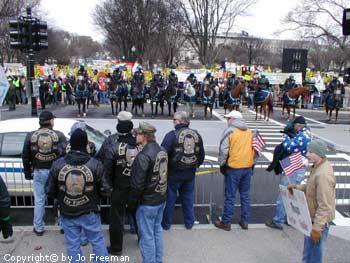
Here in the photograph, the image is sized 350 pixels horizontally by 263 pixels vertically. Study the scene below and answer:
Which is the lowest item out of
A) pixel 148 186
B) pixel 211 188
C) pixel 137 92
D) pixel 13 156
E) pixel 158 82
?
pixel 211 188

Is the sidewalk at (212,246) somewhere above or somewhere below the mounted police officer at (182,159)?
below

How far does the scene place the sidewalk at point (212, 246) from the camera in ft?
16.1

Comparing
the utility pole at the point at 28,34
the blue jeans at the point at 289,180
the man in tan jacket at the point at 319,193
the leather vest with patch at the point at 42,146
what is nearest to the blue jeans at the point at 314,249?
the man in tan jacket at the point at 319,193

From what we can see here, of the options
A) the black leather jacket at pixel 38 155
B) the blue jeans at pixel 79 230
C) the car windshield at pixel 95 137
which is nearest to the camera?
the blue jeans at pixel 79 230

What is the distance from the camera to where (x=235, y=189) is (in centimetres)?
572

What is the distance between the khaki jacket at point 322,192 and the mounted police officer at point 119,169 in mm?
2102

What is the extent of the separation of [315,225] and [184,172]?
2185 millimetres

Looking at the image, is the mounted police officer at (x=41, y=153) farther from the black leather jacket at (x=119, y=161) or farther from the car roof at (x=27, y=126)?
the car roof at (x=27, y=126)

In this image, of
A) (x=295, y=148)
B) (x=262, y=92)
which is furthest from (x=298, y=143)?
(x=262, y=92)

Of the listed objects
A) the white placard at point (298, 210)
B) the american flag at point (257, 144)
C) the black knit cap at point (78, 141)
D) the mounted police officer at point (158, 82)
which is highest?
the mounted police officer at point (158, 82)

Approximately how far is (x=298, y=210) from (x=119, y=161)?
2.16m

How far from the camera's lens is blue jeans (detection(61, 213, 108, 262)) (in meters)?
4.20

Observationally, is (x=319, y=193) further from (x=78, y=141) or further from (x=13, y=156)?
(x=13, y=156)

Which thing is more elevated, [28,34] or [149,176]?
[28,34]
